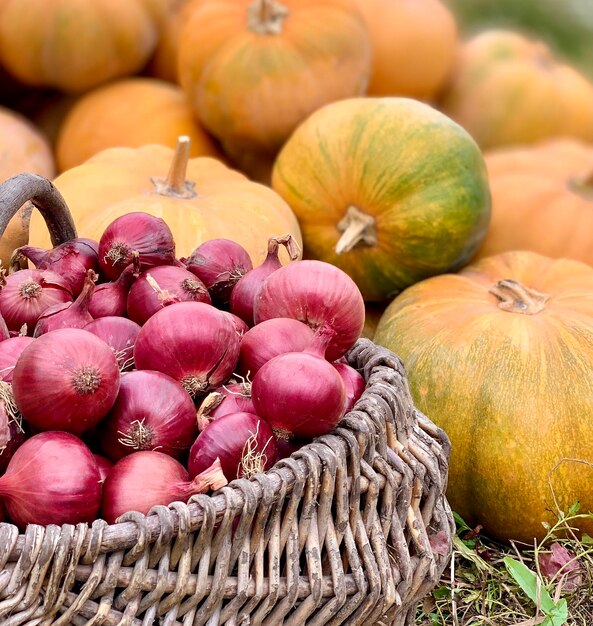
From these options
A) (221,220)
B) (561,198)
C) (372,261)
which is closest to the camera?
(221,220)

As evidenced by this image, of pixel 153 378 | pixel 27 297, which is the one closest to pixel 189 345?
pixel 153 378

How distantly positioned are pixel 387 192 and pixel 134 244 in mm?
747

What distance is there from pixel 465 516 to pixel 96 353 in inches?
31.8

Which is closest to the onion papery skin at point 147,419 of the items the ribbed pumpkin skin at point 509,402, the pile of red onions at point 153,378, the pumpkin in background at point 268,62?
the pile of red onions at point 153,378

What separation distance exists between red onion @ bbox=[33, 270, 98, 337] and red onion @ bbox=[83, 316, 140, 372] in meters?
0.01

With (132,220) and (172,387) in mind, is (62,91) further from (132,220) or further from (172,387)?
(172,387)

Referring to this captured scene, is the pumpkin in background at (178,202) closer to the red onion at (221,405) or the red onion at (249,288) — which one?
the red onion at (249,288)

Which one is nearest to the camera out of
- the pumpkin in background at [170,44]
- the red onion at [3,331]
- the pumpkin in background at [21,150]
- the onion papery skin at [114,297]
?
the red onion at [3,331]

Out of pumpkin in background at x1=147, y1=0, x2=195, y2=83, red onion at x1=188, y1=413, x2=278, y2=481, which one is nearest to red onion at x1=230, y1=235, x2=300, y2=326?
red onion at x1=188, y1=413, x2=278, y2=481

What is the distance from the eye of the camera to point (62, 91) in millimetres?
2291

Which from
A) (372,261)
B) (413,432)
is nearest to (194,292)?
(413,432)

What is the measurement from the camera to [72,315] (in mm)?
912

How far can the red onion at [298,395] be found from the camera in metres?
0.78

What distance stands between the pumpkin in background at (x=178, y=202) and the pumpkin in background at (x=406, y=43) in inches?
27.0
